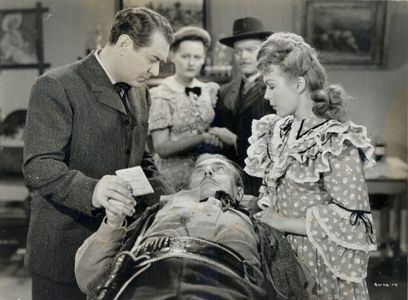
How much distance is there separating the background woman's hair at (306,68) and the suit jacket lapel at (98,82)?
0.35 metres

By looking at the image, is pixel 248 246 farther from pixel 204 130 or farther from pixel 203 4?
pixel 203 4

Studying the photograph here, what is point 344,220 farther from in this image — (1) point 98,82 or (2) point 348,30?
(1) point 98,82

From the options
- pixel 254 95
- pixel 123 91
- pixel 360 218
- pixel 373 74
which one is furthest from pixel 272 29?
pixel 360 218

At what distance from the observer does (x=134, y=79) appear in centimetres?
117

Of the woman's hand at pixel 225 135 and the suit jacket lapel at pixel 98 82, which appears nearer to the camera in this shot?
the suit jacket lapel at pixel 98 82

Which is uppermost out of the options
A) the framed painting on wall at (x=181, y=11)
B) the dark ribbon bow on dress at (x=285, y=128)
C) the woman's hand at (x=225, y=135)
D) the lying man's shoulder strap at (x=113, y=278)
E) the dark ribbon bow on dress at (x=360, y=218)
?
the framed painting on wall at (x=181, y=11)

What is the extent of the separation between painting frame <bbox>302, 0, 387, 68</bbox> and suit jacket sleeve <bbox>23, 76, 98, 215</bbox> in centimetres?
62

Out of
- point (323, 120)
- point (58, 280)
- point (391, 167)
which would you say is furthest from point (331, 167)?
point (58, 280)

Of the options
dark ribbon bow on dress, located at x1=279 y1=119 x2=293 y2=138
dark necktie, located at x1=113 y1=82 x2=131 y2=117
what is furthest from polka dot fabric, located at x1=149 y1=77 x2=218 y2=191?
dark ribbon bow on dress, located at x1=279 y1=119 x2=293 y2=138

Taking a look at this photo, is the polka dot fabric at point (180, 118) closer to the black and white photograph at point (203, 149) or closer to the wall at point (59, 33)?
the black and white photograph at point (203, 149)

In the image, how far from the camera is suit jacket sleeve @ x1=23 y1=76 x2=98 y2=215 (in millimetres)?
1096

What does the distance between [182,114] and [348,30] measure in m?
0.48

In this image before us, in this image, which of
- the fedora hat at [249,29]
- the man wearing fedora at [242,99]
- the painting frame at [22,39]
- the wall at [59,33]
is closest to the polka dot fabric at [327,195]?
the man wearing fedora at [242,99]

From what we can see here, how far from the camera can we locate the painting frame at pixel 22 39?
125cm
